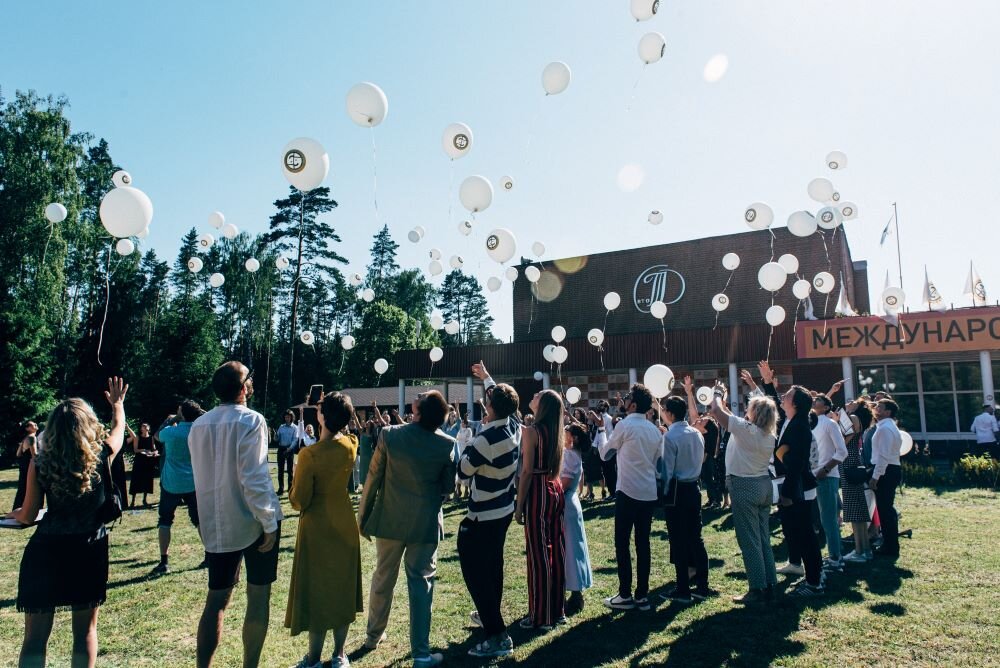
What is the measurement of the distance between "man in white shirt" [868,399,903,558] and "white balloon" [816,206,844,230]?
6786 mm

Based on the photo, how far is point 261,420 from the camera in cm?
328

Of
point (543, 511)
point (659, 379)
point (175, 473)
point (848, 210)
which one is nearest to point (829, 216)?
point (848, 210)

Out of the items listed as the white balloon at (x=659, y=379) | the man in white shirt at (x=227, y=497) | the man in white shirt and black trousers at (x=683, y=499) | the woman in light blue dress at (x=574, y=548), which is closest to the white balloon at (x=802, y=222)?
the white balloon at (x=659, y=379)

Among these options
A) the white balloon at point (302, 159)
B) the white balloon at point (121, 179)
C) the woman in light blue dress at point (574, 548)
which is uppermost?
the white balloon at point (121, 179)

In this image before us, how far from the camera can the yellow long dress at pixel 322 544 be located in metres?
3.44

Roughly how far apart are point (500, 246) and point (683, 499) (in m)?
5.89

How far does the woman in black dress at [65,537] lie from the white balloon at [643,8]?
21.4 feet

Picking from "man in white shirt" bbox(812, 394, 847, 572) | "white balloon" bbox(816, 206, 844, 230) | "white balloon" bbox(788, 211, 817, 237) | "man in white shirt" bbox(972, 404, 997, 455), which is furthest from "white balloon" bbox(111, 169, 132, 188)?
"man in white shirt" bbox(972, 404, 997, 455)

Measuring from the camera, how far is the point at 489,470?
3.90 metres

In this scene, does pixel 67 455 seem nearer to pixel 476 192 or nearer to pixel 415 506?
pixel 415 506

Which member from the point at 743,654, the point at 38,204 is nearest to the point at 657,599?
the point at 743,654

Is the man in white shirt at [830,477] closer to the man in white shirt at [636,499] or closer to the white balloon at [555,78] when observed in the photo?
the man in white shirt at [636,499]

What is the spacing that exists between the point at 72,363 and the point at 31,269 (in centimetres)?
582

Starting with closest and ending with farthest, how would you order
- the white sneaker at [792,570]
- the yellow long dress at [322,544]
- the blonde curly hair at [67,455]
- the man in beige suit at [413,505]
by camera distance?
the blonde curly hair at [67,455] → the yellow long dress at [322,544] → the man in beige suit at [413,505] → the white sneaker at [792,570]
